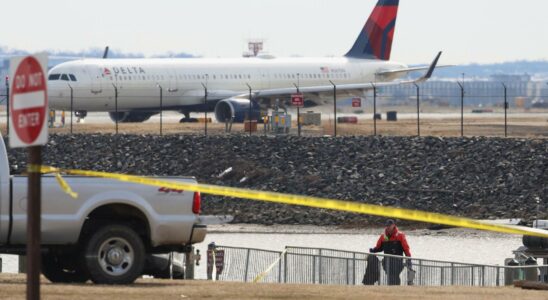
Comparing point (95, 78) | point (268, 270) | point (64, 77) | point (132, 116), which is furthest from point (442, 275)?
point (132, 116)

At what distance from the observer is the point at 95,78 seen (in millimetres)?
57250

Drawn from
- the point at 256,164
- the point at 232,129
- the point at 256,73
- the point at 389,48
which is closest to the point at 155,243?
the point at 256,164

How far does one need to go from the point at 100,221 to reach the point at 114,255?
0.53 meters

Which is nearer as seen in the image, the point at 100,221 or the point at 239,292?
the point at 239,292

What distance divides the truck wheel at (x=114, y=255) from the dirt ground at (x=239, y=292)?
0.24m

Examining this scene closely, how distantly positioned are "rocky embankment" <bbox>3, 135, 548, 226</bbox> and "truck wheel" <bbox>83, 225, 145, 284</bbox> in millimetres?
23147

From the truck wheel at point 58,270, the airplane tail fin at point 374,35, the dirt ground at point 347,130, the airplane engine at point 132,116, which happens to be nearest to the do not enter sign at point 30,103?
the truck wheel at point 58,270

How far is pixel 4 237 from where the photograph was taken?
17.5 meters

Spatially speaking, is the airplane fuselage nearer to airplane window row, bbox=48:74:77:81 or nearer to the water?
airplane window row, bbox=48:74:77:81

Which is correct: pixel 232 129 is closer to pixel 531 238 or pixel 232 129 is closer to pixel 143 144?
pixel 143 144

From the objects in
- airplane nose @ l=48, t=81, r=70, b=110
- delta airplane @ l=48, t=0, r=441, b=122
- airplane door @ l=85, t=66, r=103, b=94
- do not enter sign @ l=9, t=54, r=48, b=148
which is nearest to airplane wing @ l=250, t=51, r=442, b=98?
delta airplane @ l=48, t=0, r=441, b=122

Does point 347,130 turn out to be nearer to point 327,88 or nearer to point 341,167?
point 327,88

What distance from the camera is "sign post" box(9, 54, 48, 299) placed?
33.5 feet

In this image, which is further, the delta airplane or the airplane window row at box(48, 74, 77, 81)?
the delta airplane
